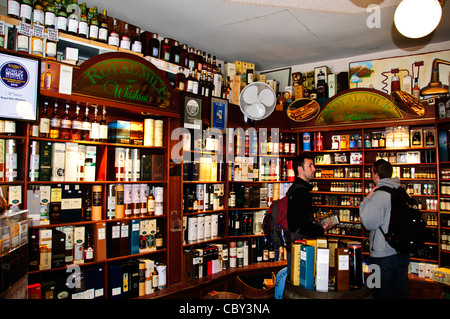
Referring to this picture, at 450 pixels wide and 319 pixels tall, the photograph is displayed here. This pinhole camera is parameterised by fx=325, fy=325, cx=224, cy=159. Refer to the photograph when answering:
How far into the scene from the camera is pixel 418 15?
7.56 feet

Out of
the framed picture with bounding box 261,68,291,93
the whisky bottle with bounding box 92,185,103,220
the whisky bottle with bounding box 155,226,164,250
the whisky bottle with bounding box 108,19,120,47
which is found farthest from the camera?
the framed picture with bounding box 261,68,291,93

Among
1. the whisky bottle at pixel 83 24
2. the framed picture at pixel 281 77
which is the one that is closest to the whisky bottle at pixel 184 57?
the whisky bottle at pixel 83 24

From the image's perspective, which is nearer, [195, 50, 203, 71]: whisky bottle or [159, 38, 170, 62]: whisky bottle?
[159, 38, 170, 62]: whisky bottle

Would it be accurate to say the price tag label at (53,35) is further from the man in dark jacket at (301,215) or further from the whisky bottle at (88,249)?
the man in dark jacket at (301,215)

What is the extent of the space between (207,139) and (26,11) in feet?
8.23

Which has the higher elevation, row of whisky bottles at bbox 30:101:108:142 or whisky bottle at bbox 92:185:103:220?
row of whisky bottles at bbox 30:101:108:142

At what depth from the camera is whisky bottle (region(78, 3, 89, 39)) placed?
11.9 feet

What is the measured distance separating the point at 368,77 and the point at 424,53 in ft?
2.80

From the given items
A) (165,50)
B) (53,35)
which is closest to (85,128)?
(53,35)

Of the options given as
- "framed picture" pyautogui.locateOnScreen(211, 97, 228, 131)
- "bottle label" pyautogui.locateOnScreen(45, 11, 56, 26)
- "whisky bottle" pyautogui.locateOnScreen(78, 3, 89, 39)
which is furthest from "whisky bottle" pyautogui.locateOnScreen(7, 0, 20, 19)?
"framed picture" pyautogui.locateOnScreen(211, 97, 228, 131)

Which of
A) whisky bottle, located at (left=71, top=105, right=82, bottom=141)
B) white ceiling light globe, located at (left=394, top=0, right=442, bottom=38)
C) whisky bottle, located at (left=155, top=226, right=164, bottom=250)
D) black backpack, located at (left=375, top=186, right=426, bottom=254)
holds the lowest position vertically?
whisky bottle, located at (left=155, top=226, right=164, bottom=250)

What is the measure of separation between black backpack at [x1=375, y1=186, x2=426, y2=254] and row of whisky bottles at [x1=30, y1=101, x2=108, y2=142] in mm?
3097

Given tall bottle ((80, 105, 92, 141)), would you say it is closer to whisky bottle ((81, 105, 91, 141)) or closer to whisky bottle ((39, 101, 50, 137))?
whisky bottle ((81, 105, 91, 141))
